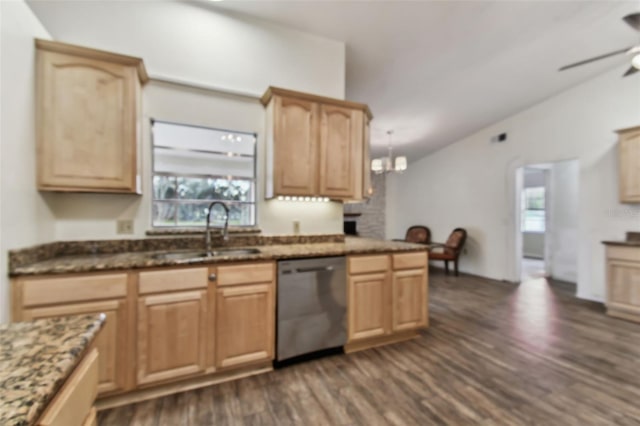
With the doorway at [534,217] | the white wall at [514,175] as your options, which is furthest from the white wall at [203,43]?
the doorway at [534,217]

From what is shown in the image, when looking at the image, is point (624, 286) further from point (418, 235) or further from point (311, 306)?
point (311, 306)

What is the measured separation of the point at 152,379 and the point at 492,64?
486 cm

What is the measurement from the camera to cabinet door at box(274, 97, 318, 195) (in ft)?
8.43

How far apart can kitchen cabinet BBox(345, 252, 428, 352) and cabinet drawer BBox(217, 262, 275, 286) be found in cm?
73

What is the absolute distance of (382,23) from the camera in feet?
9.16

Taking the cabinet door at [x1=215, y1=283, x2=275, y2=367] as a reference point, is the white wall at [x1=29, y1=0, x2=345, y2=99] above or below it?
above

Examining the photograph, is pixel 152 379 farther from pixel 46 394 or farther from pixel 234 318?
pixel 46 394

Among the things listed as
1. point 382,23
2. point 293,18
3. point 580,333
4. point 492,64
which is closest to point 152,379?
point 293,18

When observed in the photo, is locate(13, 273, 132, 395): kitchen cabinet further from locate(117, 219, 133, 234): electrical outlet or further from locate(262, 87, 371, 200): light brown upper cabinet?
locate(262, 87, 371, 200): light brown upper cabinet

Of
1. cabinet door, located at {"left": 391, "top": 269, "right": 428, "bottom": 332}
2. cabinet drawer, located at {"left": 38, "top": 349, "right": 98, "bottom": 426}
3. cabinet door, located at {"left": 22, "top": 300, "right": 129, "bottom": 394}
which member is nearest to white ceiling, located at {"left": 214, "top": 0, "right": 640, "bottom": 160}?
cabinet door, located at {"left": 391, "top": 269, "right": 428, "bottom": 332}

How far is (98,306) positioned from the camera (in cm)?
175

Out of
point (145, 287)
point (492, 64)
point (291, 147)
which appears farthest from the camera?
point (492, 64)

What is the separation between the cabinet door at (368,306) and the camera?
98.6 inches

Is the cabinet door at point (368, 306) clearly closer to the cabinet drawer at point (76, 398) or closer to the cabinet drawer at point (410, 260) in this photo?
the cabinet drawer at point (410, 260)
